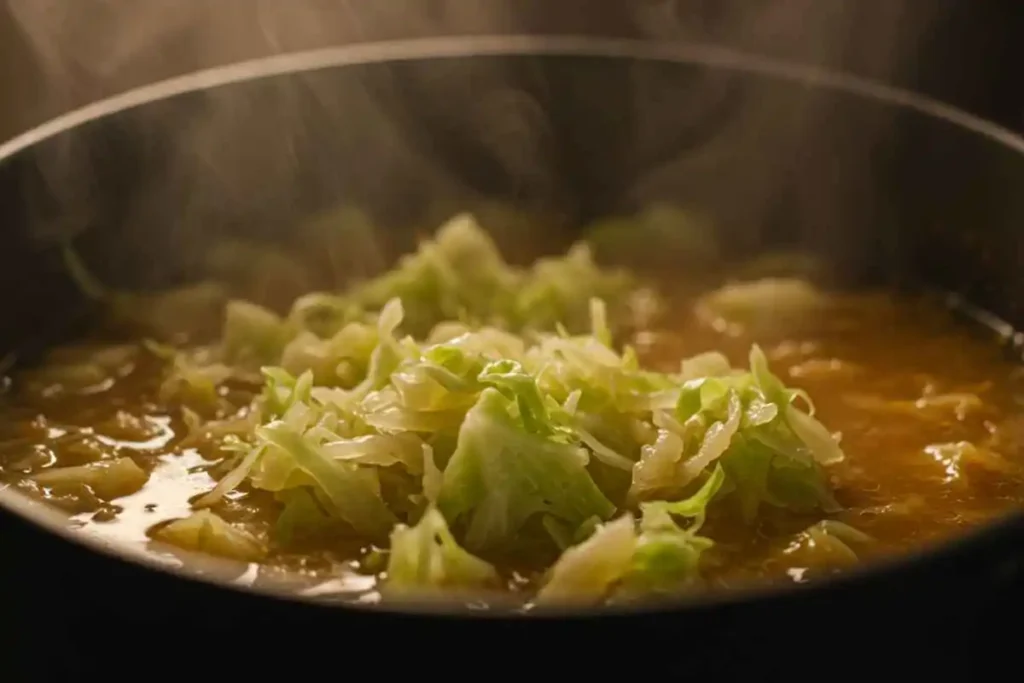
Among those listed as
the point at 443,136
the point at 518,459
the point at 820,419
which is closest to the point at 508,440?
the point at 518,459

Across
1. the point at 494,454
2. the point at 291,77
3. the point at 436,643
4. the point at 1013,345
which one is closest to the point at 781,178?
the point at 1013,345

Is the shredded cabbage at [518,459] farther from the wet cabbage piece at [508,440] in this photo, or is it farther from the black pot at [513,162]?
the black pot at [513,162]

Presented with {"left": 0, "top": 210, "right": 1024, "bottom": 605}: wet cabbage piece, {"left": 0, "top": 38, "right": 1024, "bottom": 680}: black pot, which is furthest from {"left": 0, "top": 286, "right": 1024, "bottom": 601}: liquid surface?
{"left": 0, "top": 38, "right": 1024, "bottom": 680}: black pot

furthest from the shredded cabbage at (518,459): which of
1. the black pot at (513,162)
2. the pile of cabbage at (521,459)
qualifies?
the black pot at (513,162)

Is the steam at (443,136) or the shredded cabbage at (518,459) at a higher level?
the steam at (443,136)

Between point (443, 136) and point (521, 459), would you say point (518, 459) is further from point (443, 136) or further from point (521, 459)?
point (443, 136)

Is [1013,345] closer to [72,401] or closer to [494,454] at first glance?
[494,454]
